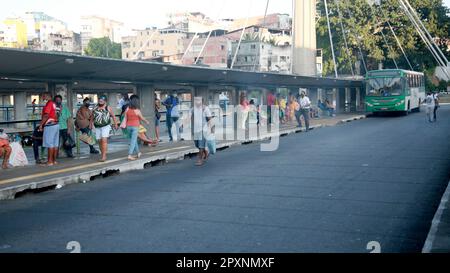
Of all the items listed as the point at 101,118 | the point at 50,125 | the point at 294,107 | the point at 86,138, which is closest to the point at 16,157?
the point at 50,125

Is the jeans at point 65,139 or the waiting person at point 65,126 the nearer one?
the waiting person at point 65,126

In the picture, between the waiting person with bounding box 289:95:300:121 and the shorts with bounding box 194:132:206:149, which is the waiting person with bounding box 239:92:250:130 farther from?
the shorts with bounding box 194:132:206:149

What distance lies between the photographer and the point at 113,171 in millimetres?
12406

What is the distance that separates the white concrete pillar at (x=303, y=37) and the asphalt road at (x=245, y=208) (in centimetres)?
2196

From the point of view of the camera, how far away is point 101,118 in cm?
1298

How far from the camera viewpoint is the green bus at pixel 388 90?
3481 centimetres

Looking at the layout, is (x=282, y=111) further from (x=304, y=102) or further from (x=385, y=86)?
(x=385, y=86)

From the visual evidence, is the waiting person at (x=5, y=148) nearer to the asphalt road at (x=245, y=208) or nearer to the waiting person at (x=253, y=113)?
the asphalt road at (x=245, y=208)

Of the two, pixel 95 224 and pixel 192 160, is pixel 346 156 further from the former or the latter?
pixel 95 224

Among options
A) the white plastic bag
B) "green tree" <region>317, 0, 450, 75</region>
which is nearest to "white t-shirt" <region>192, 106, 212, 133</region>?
the white plastic bag

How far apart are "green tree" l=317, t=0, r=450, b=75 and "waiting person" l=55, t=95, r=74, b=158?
38.0 m

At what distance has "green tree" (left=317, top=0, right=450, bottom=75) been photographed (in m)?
48.6

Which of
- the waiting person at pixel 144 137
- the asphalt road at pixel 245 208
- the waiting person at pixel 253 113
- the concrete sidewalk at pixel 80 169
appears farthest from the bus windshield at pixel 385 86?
the waiting person at pixel 144 137

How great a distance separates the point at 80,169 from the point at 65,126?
223 cm
